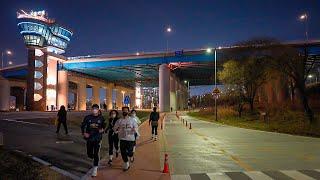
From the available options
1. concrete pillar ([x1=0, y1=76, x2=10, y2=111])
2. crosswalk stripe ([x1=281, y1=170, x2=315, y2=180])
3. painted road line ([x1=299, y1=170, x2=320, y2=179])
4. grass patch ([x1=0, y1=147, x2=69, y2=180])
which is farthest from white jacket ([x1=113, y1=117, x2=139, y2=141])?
concrete pillar ([x1=0, y1=76, x2=10, y2=111])

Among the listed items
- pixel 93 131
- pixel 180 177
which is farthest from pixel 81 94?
pixel 180 177

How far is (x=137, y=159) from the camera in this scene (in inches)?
582

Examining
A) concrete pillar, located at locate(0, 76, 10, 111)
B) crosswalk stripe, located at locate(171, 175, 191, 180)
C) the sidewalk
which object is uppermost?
concrete pillar, located at locate(0, 76, 10, 111)

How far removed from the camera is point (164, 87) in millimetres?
91312

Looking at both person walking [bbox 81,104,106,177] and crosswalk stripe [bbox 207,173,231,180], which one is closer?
crosswalk stripe [bbox 207,173,231,180]

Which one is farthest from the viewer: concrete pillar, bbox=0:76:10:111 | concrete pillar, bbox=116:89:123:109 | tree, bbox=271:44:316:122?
concrete pillar, bbox=116:89:123:109

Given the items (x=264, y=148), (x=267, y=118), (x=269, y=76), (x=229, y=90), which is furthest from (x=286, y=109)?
(x=264, y=148)

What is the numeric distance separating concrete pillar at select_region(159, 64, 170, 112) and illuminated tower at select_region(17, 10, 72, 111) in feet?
73.9

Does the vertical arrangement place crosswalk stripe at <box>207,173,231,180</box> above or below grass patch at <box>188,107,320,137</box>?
below

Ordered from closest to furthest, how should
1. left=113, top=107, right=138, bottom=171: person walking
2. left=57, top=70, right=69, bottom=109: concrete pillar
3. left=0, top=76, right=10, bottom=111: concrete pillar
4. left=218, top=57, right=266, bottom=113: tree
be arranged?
left=113, top=107, right=138, bottom=171: person walking
left=218, top=57, right=266, bottom=113: tree
left=0, top=76, right=10, bottom=111: concrete pillar
left=57, top=70, right=69, bottom=109: concrete pillar

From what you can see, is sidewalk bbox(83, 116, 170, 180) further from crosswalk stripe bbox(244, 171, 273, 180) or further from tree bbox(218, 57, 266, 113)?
tree bbox(218, 57, 266, 113)

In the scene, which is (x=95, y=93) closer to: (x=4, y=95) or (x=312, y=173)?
(x=4, y=95)

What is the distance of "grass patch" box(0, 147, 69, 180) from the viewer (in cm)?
1114

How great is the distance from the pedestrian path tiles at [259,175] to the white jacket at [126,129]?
1.87m
